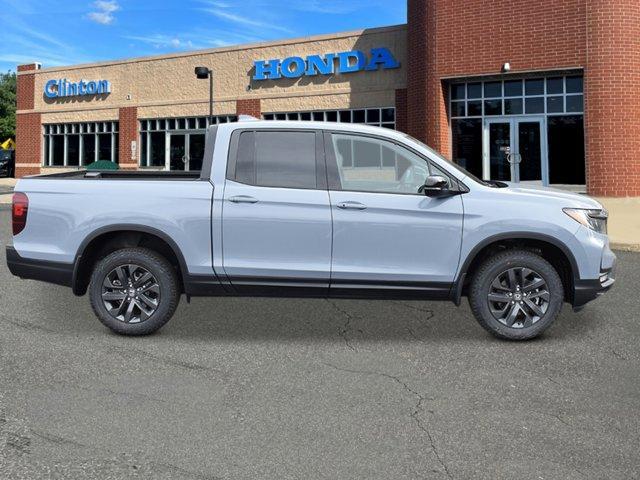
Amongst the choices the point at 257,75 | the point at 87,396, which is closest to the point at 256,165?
the point at 87,396

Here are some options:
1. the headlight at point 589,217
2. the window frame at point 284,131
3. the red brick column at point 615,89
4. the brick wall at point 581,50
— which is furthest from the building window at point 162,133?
the headlight at point 589,217

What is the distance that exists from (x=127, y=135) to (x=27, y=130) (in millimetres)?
7554

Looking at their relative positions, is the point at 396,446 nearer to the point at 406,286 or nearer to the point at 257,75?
the point at 406,286

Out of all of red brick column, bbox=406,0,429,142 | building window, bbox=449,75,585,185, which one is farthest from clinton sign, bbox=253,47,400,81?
building window, bbox=449,75,585,185

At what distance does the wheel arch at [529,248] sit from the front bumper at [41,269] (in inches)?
137

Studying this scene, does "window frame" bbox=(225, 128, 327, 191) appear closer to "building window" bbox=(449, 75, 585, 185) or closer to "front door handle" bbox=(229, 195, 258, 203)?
"front door handle" bbox=(229, 195, 258, 203)

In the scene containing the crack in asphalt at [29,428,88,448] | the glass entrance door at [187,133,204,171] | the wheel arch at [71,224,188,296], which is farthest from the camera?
the glass entrance door at [187,133,204,171]

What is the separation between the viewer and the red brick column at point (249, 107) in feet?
90.3

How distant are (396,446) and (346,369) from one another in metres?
1.43

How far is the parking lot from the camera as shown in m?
3.38

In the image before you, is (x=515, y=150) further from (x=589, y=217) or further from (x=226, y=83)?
(x=589, y=217)

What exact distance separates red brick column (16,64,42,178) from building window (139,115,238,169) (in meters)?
7.49

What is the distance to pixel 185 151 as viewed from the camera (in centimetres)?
2997

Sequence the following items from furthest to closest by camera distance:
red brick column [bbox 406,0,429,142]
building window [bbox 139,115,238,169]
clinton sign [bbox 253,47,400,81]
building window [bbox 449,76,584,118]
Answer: building window [bbox 139,115,238,169] < clinton sign [bbox 253,47,400,81] < red brick column [bbox 406,0,429,142] < building window [bbox 449,76,584,118]
